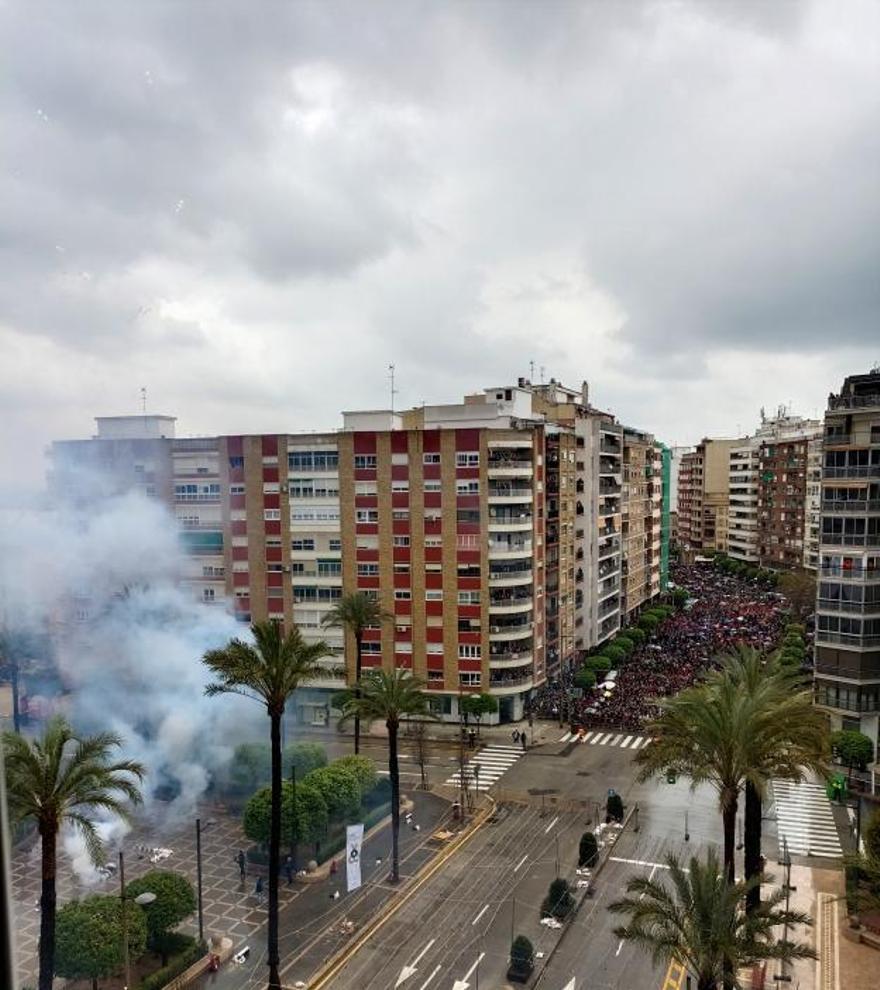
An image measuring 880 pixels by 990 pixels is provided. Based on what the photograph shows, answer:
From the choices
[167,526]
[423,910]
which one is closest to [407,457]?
[167,526]

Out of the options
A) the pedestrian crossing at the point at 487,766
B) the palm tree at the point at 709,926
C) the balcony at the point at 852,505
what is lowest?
the pedestrian crossing at the point at 487,766

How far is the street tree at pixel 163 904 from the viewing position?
27031 millimetres

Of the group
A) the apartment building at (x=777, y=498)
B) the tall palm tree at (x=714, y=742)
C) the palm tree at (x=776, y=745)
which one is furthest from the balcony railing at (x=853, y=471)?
the apartment building at (x=777, y=498)

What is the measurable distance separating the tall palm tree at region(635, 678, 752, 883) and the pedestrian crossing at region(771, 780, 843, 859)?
485 inches

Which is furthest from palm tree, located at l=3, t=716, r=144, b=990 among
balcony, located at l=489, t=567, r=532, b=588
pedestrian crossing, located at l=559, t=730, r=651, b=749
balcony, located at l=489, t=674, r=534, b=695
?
pedestrian crossing, located at l=559, t=730, r=651, b=749

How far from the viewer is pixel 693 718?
25.0 meters

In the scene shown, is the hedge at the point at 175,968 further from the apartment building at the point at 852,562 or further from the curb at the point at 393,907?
the apartment building at the point at 852,562

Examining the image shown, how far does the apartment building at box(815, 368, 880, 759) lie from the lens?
4709 centimetres

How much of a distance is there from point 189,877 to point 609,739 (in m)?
29.5

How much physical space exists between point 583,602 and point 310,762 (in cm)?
3683

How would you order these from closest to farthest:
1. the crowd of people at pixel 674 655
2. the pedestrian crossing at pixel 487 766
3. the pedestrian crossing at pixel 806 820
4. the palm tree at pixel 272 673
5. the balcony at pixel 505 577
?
the palm tree at pixel 272 673 → the pedestrian crossing at pixel 806 820 → the pedestrian crossing at pixel 487 766 → the balcony at pixel 505 577 → the crowd of people at pixel 674 655

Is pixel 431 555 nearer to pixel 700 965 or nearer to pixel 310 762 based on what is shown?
pixel 310 762

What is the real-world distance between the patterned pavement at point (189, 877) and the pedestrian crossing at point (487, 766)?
13.3 meters

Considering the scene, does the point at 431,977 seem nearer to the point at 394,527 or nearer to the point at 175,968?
the point at 175,968
